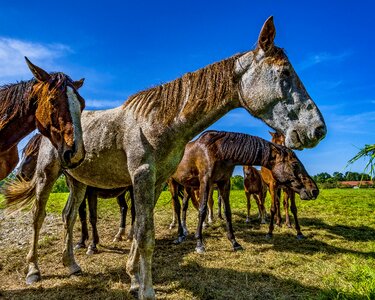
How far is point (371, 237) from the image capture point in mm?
7613

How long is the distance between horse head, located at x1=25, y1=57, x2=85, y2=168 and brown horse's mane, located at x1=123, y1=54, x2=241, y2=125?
81cm

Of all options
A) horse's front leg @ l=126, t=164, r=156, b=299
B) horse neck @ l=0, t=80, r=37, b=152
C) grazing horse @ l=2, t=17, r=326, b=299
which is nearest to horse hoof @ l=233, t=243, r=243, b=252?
grazing horse @ l=2, t=17, r=326, b=299

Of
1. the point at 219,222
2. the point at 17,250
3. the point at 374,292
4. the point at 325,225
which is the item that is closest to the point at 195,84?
the point at 374,292

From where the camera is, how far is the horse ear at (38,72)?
3008mm

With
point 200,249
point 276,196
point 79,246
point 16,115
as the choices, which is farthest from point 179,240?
point 16,115

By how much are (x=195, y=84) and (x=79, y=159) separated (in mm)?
1443

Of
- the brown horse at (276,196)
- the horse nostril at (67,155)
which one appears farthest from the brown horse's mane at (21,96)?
the brown horse at (276,196)

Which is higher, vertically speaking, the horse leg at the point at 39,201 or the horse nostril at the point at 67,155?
the horse nostril at the point at 67,155

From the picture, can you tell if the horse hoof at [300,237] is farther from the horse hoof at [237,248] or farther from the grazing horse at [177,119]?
the grazing horse at [177,119]

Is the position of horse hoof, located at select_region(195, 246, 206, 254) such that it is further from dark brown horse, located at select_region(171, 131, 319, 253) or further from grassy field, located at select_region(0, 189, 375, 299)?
dark brown horse, located at select_region(171, 131, 319, 253)

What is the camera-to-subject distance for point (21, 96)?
3.26 meters

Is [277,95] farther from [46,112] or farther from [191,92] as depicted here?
[46,112]

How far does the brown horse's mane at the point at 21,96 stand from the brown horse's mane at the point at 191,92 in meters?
0.91

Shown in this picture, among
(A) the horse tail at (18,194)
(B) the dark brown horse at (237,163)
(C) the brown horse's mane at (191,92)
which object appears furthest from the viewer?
(B) the dark brown horse at (237,163)
